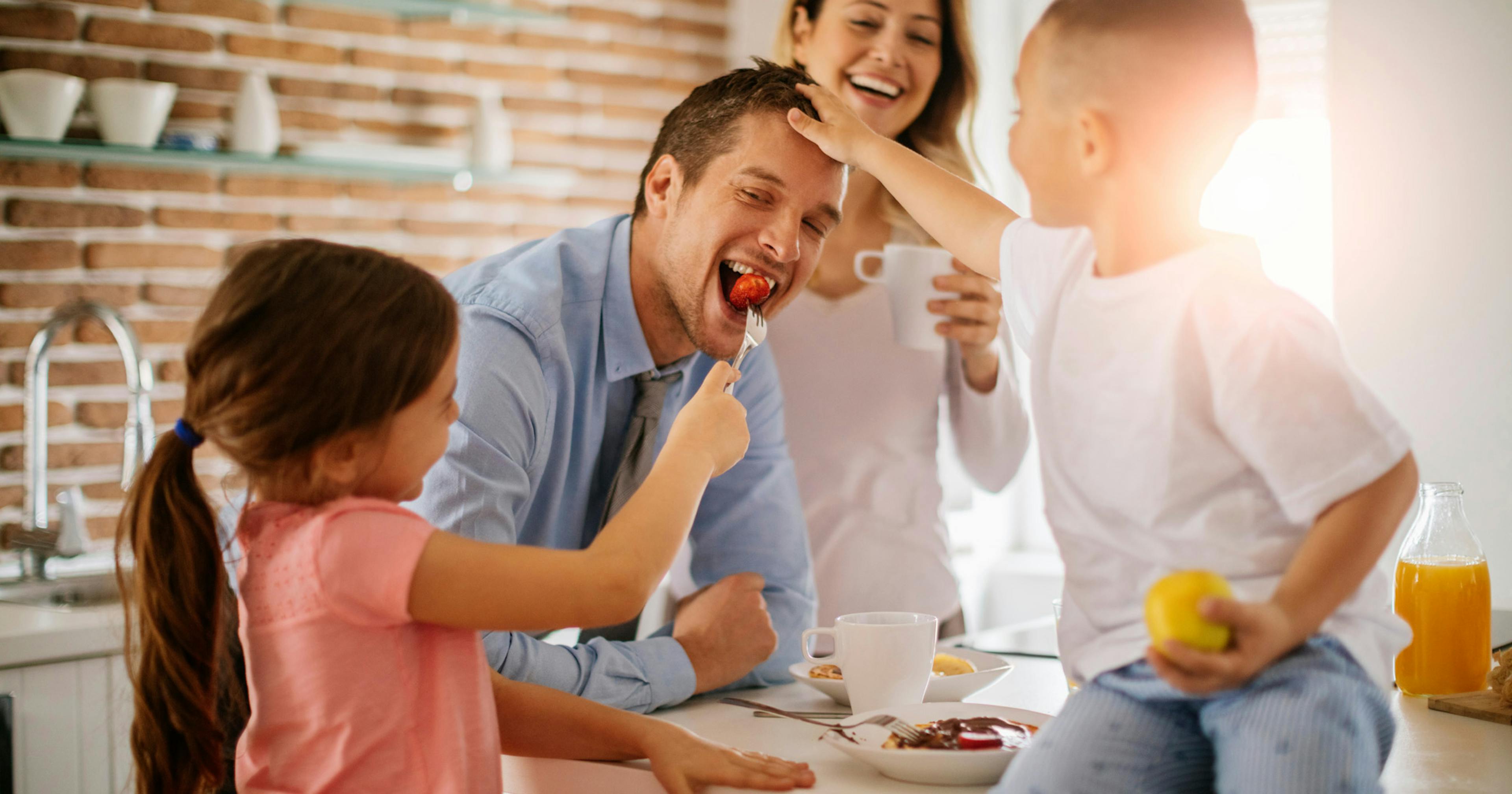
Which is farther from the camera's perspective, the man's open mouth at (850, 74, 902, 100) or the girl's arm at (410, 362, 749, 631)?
the man's open mouth at (850, 74, 902, 100)

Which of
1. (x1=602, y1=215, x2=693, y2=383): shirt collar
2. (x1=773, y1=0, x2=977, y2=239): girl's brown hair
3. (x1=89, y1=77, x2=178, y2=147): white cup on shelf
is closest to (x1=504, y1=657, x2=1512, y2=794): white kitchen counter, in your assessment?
(x1=602, y1=215, x2=693, y2=383): shirt collar

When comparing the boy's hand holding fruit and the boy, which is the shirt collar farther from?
the boy's hand holding fruit

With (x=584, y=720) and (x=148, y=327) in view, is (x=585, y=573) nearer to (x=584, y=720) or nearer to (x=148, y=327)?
(x=584, y=720)

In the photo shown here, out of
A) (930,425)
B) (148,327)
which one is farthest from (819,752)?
(148,327)

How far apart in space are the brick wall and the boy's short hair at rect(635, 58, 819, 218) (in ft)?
4.54

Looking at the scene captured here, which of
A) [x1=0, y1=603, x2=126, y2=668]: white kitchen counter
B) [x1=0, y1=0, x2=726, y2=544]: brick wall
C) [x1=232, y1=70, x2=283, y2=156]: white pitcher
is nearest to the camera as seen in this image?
[x1=0, y1=603, x2=126, y2=668]: white kitchen counter

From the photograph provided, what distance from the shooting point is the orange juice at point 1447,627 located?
1.07 meters

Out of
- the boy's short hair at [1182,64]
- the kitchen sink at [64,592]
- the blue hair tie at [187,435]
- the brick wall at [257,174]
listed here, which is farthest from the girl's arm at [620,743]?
the brick wall at [257,174]

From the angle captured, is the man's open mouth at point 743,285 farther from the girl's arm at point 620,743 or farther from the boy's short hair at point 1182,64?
the boy's short hair at point 1182,64

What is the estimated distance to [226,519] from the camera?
0.94 metres

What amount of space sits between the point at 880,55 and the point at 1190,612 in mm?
1200

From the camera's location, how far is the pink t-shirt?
75 centimetres

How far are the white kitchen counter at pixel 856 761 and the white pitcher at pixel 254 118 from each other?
6.07ft

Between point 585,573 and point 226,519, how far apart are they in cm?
35
